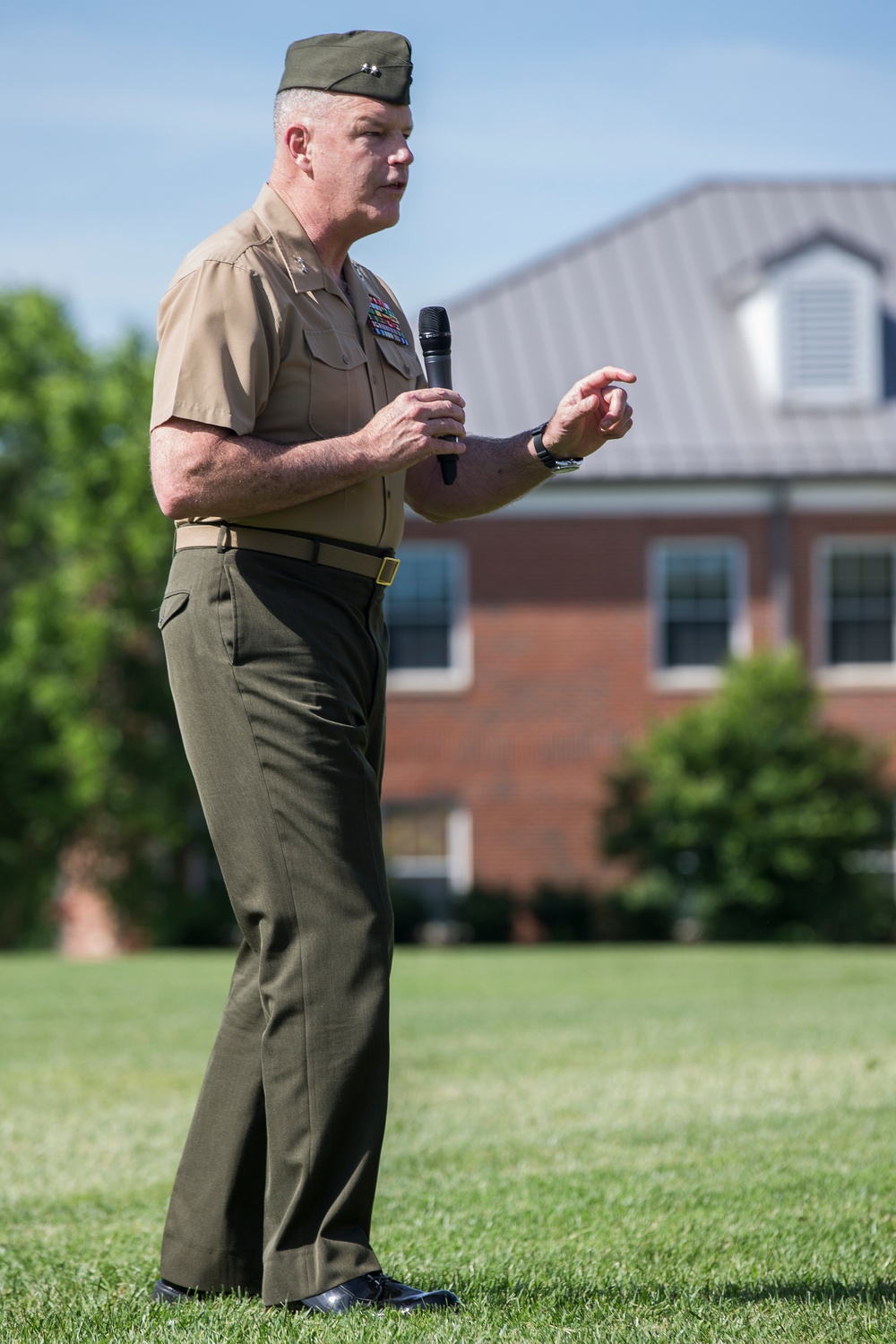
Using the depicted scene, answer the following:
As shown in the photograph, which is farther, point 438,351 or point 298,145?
point 438,351

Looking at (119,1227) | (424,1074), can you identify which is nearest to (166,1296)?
(119,1227)

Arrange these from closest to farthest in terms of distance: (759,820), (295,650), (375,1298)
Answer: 1. (375,1298)
2. (295,650)
3. (759,820)

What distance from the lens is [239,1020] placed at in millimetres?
3373

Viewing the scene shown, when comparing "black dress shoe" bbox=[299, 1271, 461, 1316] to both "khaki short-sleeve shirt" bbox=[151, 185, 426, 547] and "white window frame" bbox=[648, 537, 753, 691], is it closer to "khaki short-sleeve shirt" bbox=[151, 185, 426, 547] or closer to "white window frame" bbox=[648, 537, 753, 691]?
Answer: "khaki short-sleeve shirt" bbox=[151, 185, 426, 547]

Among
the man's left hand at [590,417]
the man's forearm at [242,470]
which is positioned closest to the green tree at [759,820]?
the man's left hand at [590,417]

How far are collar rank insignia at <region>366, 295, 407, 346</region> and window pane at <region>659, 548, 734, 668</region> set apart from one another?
57.2ft

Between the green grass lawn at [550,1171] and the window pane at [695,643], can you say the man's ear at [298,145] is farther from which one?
the window pane at [695,643]

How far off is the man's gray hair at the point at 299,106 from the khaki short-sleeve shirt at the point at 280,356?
0.48 ft

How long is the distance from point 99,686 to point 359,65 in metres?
18.0

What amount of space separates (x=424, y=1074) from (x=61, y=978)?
7428 millimetres

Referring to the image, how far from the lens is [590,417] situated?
358cm

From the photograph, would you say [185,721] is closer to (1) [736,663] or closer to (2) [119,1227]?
(2) [119,1227]

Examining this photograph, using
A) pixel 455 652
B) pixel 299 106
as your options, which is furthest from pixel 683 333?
pixel 299 106

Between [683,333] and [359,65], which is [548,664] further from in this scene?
[359,65]
